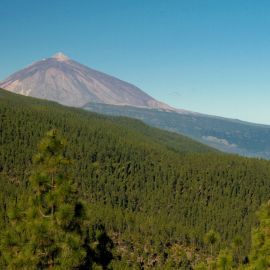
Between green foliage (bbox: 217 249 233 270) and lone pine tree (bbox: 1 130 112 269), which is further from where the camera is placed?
green foliage (bbox: 217 249 233 270)

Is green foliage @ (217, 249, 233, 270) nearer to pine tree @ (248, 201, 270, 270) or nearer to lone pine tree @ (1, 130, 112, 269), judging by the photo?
pine tree @ (248, 201, 270, 270)

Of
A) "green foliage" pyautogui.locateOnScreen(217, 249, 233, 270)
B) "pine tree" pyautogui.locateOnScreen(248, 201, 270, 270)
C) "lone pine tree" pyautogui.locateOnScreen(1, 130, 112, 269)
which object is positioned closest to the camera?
"lone pine tree" pyautogui.locateOnScreen(1, 130, 112, 269)

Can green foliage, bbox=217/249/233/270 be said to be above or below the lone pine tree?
below

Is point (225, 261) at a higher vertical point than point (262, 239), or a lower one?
lower

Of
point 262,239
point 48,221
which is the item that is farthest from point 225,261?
point 48,221

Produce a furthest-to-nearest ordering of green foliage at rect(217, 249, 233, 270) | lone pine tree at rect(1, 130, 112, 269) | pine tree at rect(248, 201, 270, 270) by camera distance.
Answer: pine tree at rect(248, 201, 270, 270), green foliage at rect(217, 249, 233, 270), lone pine tree at rect(1, 130, 112, 269)

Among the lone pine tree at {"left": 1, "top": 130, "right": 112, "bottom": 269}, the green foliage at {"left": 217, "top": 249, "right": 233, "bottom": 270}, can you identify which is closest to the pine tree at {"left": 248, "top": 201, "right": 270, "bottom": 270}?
the green foliage at {"left": 217, "top": 249, "right": 233, "bottom": 270}

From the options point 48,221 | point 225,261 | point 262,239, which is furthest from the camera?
point 262,239

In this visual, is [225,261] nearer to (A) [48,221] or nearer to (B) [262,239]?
(B) [262,239]

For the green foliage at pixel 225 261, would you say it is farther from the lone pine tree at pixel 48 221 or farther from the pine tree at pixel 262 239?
the lone pine tree at pixel 48 221
